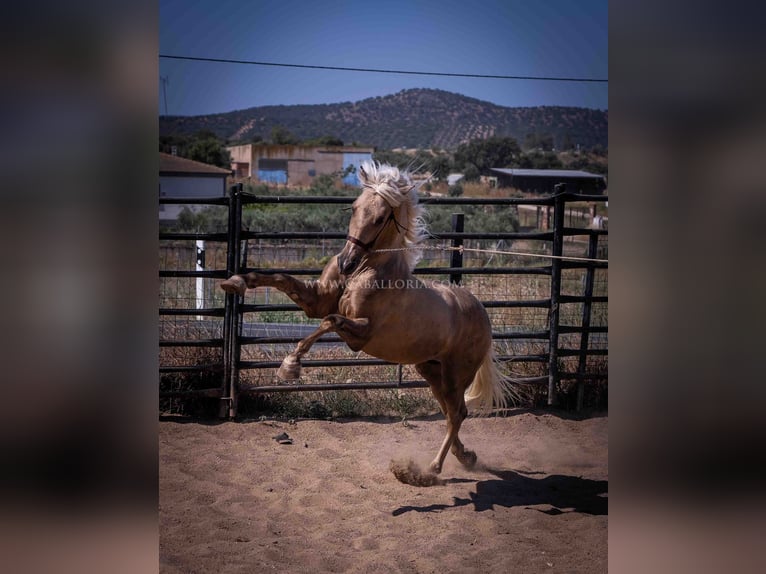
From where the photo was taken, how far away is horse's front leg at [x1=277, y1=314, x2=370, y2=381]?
127 inches

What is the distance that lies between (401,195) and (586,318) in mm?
2786

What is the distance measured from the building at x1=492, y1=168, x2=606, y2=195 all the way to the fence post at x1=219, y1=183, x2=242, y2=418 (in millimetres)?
1935

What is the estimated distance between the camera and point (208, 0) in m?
3.45

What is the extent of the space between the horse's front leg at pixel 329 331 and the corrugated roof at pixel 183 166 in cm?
127

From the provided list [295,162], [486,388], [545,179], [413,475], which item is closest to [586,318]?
[545,179]

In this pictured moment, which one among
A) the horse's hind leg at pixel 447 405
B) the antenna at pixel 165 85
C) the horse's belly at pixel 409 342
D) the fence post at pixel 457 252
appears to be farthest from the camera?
the fence post at pixel 457 252

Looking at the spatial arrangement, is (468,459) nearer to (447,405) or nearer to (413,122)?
(447,405)

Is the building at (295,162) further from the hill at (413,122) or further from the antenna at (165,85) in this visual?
the antenna at (165,85)

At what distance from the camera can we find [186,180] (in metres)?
4.07

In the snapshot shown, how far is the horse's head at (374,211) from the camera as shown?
11.6 ft

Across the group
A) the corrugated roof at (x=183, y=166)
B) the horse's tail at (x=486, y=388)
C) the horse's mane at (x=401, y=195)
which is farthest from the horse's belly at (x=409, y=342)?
the corrugated roof at (x=183, y=166)
